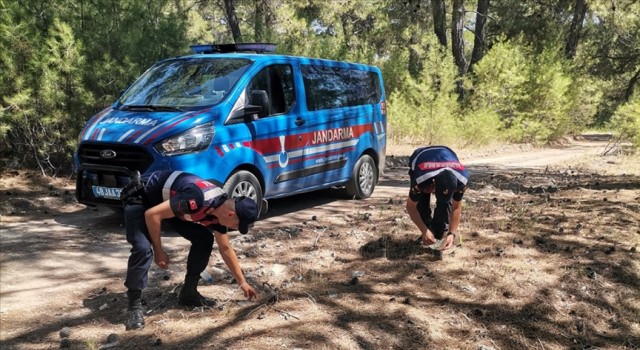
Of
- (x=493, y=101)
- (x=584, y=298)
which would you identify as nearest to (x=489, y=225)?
(x=584, y=298)

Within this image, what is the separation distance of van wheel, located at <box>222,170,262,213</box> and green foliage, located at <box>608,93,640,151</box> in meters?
11.2

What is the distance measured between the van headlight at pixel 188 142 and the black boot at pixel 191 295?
6.90 feet

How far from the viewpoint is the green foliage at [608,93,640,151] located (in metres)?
14.0

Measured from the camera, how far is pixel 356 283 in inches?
184

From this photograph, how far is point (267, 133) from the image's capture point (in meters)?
6.70

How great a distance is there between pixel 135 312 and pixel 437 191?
2.76 metres

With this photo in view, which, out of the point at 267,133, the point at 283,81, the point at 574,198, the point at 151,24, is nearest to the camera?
the point at 267,133

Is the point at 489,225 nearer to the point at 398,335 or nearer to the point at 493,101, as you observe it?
the point at 398,335

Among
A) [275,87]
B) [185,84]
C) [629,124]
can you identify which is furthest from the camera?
[629,124]

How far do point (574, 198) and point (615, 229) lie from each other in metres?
1.89

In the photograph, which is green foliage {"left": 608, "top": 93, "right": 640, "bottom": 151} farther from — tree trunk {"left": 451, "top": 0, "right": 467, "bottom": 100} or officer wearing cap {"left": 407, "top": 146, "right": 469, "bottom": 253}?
officer wearing cap {"left": 407, "top": 146, "right": 469, "bottom": 253}

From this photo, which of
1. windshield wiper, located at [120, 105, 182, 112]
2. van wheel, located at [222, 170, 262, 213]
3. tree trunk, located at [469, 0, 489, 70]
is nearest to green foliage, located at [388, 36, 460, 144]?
tree trunk, located at [469, 0, 489, 70]

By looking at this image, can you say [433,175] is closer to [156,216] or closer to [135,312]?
[156,216]

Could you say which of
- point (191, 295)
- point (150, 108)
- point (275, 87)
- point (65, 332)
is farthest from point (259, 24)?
point (65, 332)
